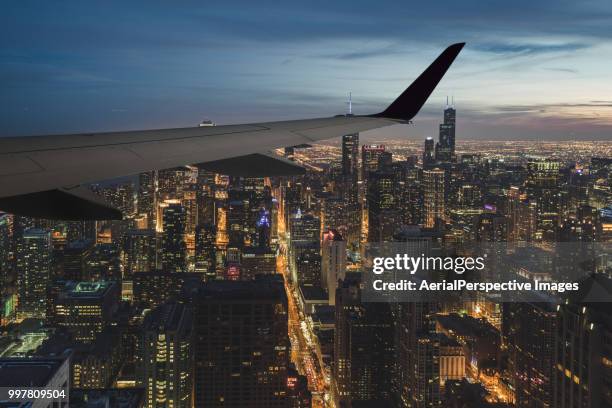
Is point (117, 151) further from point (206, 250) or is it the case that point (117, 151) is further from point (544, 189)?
point (206, 250)

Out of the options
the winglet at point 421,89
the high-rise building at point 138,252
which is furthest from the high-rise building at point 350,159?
the winglet at point 421,89

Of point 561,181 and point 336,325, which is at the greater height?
point 561,181

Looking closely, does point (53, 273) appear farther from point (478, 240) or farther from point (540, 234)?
point (540, 234)

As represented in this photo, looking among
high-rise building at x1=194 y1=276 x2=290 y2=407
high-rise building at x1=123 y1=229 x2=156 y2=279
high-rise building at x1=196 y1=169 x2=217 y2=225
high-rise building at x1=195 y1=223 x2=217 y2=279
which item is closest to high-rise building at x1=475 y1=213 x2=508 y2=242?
high-rise building at x1=194 y1=276 x2=290 y2=407

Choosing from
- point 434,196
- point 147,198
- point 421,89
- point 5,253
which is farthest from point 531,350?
point 147,198

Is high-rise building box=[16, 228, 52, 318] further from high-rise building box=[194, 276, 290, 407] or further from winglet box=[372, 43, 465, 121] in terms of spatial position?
winglet box=[372, 43, 465, 121]

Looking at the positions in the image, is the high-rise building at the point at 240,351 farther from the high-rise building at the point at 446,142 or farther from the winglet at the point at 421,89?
the high-rise building at the point at 446,142

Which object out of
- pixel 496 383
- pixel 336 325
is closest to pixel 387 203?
pixel 336 325
